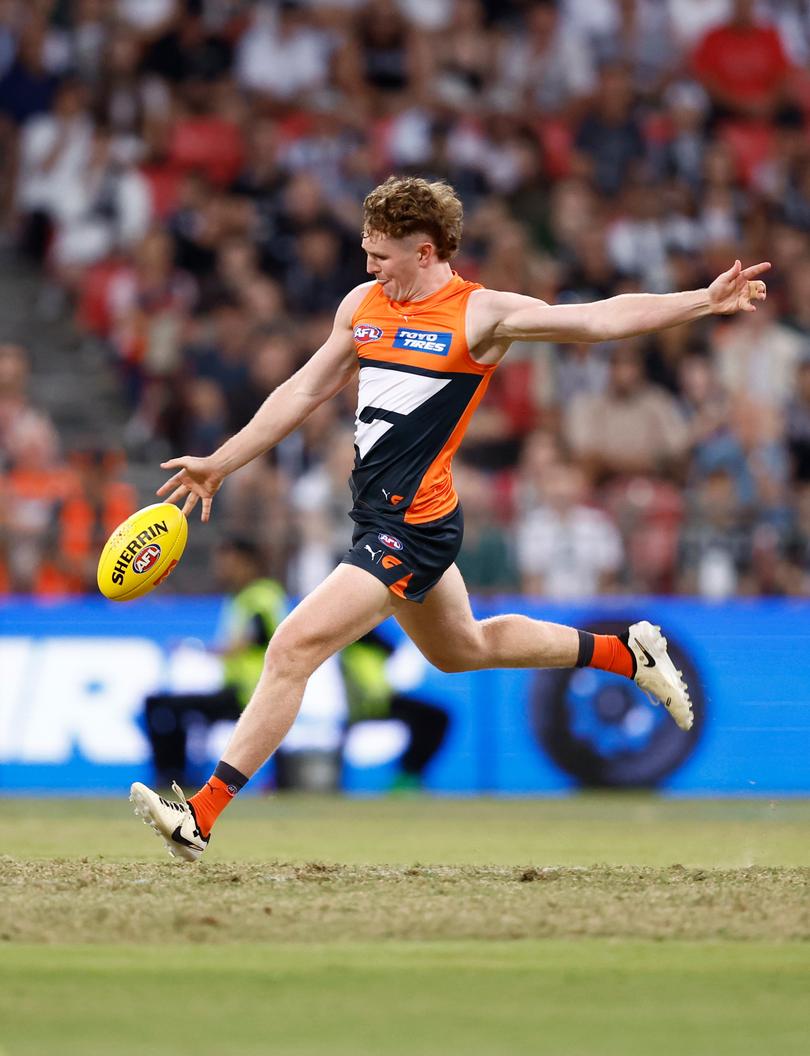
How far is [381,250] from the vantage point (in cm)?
832

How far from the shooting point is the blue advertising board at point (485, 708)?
588 inches

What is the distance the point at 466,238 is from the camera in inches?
747

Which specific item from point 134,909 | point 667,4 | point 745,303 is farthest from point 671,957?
point 667,4

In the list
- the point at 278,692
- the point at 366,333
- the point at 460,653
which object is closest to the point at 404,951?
the point at 278,692

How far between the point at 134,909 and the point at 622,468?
1037 centimetres

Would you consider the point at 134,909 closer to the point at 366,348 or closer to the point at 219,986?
the point at 219,986

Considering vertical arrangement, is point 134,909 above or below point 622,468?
below

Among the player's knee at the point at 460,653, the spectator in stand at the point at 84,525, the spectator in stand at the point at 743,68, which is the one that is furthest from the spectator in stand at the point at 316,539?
the spectator in stand at the point at 743,68

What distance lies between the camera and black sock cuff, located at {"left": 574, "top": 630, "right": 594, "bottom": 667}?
30.0 feet

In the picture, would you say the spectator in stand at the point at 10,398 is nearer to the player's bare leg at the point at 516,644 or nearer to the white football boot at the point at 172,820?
the player's bare leg at the point at 516,644

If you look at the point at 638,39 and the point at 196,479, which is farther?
the point at 638,39

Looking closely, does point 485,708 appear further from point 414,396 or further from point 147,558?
point 414,396

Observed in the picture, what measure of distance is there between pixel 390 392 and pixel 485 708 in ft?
23.5

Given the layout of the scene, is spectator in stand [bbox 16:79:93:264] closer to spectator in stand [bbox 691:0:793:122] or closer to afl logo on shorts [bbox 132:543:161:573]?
spectator in stand [bbox 691:0:793:122]
